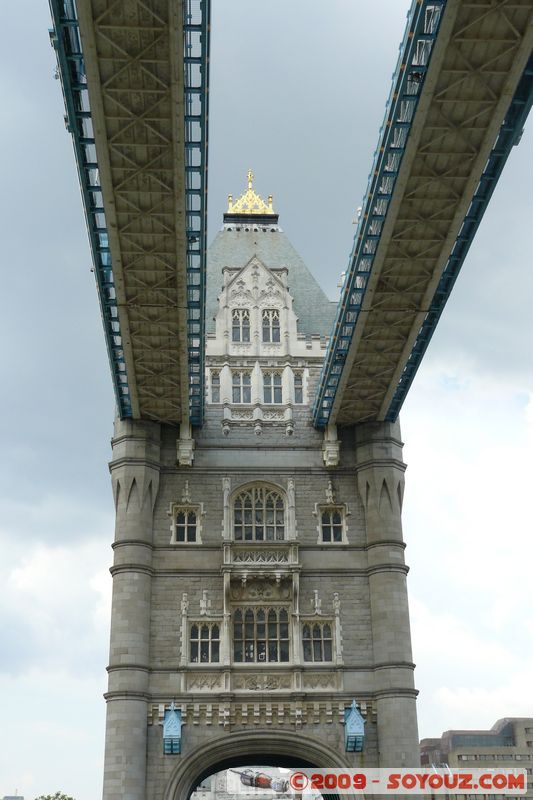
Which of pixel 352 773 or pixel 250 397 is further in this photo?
pixel 250 397

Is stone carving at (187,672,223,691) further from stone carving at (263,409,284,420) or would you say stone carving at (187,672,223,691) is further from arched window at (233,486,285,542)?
stone carving at (263,409,284,420)

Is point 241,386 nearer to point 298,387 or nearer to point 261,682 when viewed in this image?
point 298,387

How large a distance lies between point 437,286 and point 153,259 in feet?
35.4

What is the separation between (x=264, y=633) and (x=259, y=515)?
5.45 metres

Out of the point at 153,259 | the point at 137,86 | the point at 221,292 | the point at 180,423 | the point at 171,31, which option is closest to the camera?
the point at 171,31

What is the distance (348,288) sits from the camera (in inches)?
1540

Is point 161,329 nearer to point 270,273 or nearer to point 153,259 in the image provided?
point 153,259

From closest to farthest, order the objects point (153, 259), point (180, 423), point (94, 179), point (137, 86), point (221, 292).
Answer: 1. point (137, 86)
2. point (94, 179)
3. point (153, 259)
4. point (180, 423)
5. point (221, 292)

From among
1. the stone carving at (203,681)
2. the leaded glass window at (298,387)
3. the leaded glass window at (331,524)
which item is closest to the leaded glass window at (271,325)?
the leaded glass window at (298,387)

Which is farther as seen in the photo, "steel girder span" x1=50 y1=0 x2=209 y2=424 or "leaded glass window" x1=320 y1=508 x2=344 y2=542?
"leaded glass window" x1=320 y1=508 x2=344 y2=542

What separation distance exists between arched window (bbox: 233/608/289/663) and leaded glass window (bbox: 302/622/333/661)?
0.83 m

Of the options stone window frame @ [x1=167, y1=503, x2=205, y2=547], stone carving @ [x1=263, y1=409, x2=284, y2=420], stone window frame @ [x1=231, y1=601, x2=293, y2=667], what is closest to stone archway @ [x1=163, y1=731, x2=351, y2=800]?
stone window frame @ [x1=231, y1=601, x2=293, y2=667]

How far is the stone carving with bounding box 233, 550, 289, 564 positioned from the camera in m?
45.6

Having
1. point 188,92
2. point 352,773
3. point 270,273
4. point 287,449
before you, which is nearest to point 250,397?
point 287,449
